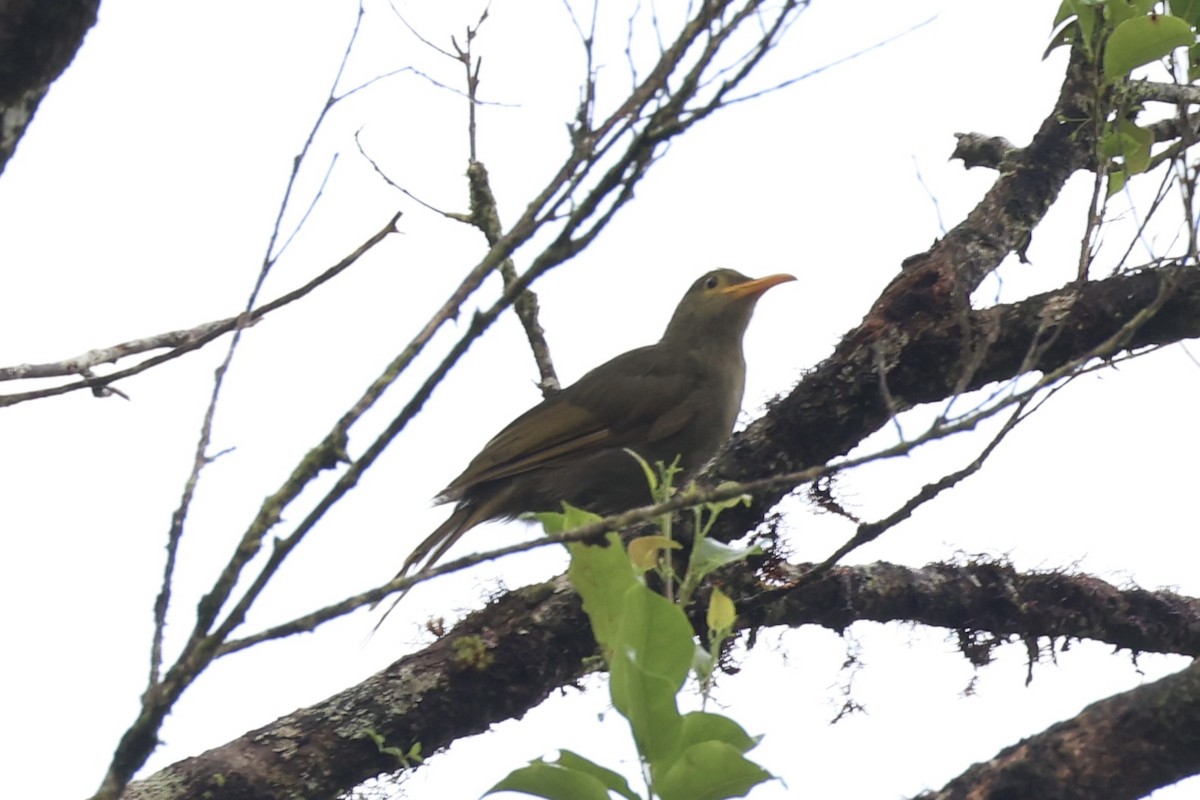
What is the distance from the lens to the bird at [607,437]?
5.35m

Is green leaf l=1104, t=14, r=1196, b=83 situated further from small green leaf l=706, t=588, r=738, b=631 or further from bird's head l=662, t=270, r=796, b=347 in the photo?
bird's head l=662, t=270, r=796, b=347

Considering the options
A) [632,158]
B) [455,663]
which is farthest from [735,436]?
[632,158]

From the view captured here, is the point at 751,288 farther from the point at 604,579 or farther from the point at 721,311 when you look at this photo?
the point at 604,579

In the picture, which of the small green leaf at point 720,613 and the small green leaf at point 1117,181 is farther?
the small green leaf at point 1117,181

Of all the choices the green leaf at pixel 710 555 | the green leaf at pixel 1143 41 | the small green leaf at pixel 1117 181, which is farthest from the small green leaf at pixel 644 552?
the small green leaf at pixel 1117 181

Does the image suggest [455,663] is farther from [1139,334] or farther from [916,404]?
[1139,334]

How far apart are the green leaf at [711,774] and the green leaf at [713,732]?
0.03m

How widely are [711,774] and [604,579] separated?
1.11 feet

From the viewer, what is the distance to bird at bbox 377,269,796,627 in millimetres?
5352

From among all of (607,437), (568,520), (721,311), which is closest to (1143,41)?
(568,520)

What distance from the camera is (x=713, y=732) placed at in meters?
1.81

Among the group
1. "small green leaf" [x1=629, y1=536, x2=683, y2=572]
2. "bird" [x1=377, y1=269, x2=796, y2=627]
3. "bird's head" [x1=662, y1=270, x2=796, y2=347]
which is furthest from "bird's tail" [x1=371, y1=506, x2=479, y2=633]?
"small green leaf" [x1=629, y1=536, x2=683, y2=572]

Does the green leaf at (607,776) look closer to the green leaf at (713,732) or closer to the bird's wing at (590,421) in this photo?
the green leaf at (713,732)

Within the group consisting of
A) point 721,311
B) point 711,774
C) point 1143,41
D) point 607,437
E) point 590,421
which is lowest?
point 711,774
